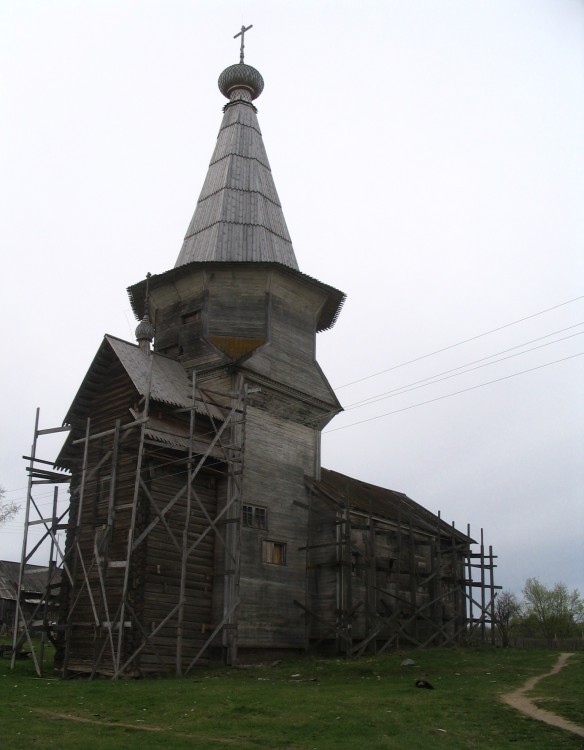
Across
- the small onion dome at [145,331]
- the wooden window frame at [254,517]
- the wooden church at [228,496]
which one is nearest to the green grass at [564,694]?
the wooden church at [228,496]

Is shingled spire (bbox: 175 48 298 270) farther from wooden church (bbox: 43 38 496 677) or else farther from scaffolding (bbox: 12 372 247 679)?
scaffolding (bbox: 12 372 247 679)

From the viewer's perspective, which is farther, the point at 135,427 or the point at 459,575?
the point at 459,575

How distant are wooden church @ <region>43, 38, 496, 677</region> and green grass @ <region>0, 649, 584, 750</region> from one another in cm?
248

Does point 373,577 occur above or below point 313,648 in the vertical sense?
above

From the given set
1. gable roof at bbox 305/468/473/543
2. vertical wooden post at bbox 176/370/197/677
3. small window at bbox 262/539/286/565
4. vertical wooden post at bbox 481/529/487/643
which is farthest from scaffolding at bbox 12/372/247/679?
vertical wooden post at bbox 481/529/487/643

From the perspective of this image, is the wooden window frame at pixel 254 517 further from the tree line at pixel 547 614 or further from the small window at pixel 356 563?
the tree line at pixel 547 614

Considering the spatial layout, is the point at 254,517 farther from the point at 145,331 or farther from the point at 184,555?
the point at 145,331

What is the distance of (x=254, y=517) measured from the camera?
28781mm

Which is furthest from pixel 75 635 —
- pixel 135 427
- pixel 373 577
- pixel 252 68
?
pixel 252 68

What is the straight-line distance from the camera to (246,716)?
16.4 meters

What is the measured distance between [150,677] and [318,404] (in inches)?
524

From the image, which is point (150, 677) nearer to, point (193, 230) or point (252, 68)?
point (193, 230)

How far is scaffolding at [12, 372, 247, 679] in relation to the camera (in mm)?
24203

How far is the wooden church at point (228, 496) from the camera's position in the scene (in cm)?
2525
